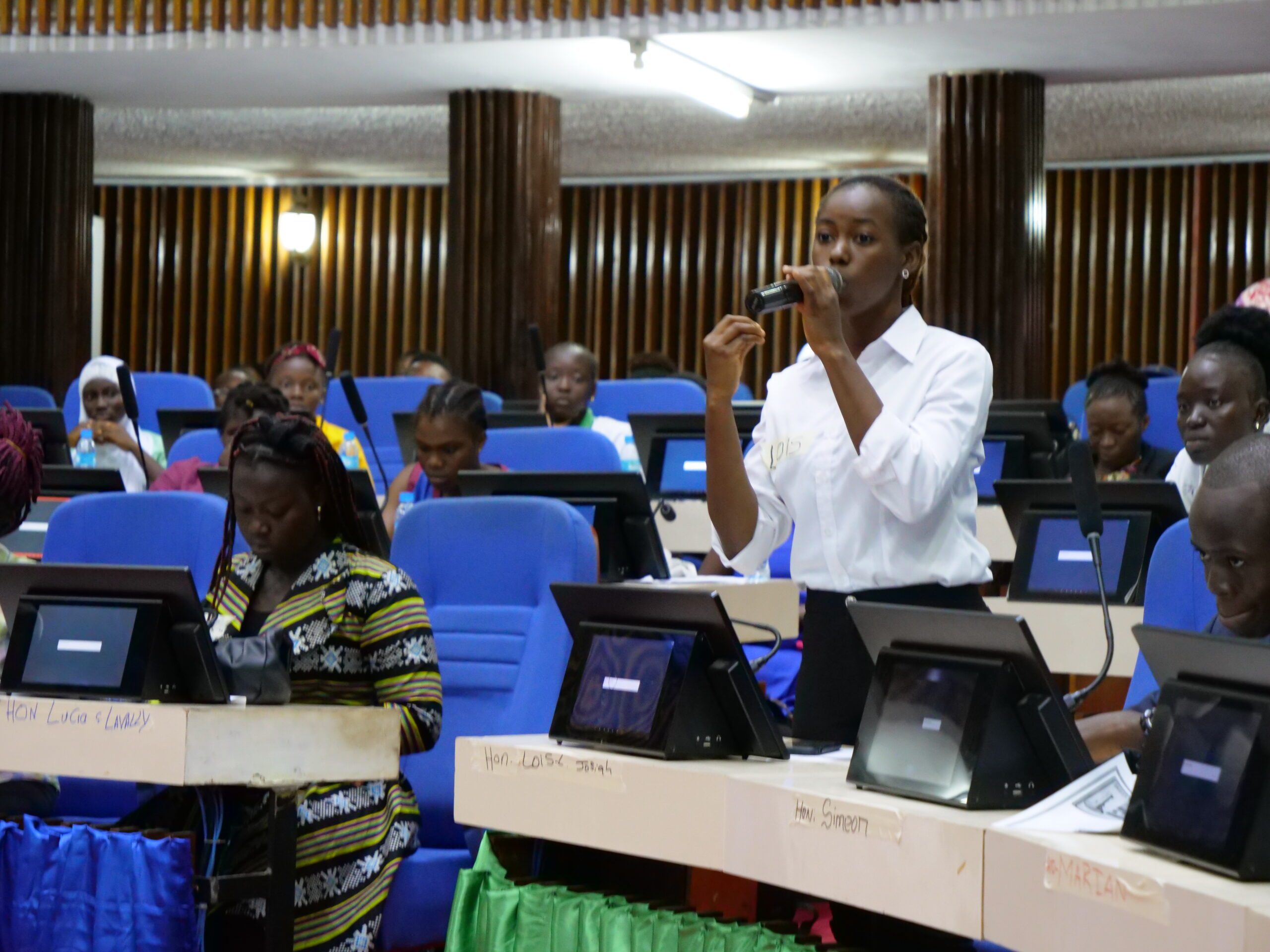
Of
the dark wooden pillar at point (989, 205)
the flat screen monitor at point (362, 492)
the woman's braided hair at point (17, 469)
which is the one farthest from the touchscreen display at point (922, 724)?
the dark wooden pillar at point (989, 205)

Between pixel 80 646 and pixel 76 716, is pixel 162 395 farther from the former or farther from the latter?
pixel 76 716

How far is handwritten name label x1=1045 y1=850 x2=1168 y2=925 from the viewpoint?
5.08ft

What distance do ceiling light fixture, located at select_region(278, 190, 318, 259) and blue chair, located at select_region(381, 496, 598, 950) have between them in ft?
29.5

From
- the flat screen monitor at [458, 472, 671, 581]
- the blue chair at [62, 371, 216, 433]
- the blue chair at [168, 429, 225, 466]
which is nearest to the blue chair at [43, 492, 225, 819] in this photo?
the flat screen monitor at [458, 472, 671, 581]

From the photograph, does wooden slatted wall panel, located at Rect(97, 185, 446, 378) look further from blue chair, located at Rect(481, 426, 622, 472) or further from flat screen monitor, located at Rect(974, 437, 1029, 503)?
flat screen monitor, located at Rect(974, 437, 1029, 503)

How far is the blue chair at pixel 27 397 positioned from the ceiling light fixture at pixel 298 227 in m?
4.01

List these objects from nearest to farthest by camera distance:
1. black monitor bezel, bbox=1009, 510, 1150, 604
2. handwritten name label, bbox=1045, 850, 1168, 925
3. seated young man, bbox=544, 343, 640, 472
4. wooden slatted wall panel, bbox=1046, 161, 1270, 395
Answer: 1. handwritten name label, bbox=1045, 850, 1168, 925
2. black monitor bezel, bbox=1009, 510, 1150, 604
3. seated young man, bbox=544, 343, 640, 472
4. wooden slatted wall panel, bbox=1046, 161, 1270, 395

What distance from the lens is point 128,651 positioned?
8.21ft

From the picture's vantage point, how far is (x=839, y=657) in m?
2.39

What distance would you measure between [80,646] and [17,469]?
2.73 feet

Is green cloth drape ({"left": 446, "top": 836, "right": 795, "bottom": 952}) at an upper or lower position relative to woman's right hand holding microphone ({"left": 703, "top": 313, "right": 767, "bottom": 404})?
lower

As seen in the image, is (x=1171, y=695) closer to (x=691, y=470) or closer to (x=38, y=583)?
(x=38, y=583)

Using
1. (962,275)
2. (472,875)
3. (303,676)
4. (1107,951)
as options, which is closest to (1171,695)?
(1107,951)

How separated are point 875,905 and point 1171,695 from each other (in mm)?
401
